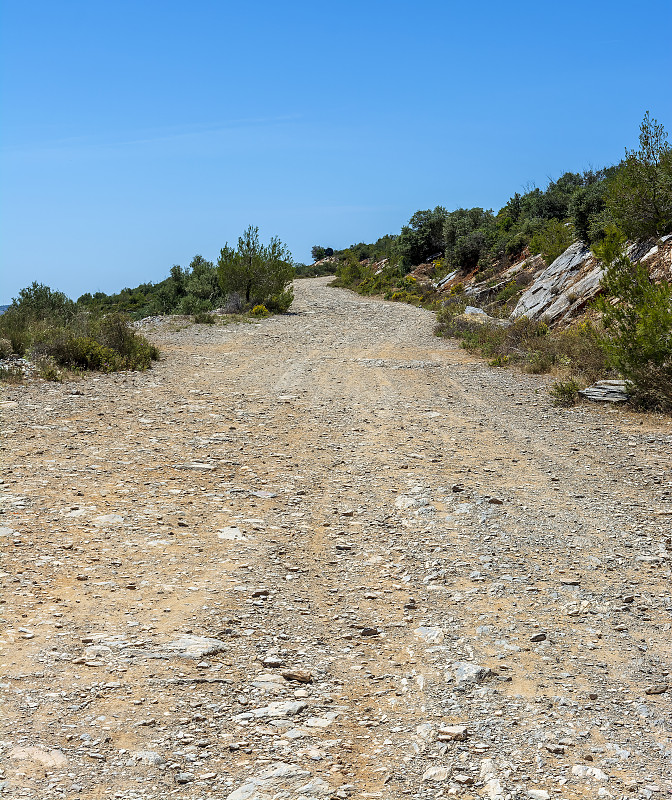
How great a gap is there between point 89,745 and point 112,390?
31.8 feet

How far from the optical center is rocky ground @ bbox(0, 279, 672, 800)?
10.6ft

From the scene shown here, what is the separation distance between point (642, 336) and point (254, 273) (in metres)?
22.2

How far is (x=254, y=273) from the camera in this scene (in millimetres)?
30359

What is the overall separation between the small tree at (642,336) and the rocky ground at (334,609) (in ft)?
2.37

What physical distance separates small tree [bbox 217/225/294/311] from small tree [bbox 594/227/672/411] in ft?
67.1

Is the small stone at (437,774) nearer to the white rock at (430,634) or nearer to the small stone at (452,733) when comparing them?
the small stone at (452,733)

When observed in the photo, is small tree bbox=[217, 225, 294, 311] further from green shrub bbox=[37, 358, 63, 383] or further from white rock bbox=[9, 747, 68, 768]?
white rock bbox=[9, 747, 68, 768]

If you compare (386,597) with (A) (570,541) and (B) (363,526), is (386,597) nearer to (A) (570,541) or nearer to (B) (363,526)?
(B) (363,526)

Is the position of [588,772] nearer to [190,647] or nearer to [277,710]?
[277,710]

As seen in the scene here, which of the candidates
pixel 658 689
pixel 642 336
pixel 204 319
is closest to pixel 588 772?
pixel 658 689

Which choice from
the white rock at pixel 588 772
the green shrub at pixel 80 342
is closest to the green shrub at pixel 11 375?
the green shrub at pixel 80 342

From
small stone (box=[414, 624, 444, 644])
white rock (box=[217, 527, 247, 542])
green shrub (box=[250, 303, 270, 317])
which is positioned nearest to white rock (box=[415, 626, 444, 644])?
small stone (box=[414, 624, 444, 644])

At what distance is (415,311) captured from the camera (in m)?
30.7

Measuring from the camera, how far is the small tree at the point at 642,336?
1019cm
